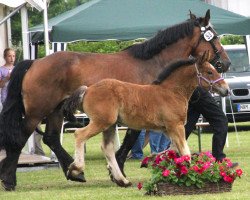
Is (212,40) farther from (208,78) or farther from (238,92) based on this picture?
(238,92)

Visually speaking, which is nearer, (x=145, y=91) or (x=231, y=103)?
(x=145, y=91)

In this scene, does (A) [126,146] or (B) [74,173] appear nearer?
(B) [74,173]

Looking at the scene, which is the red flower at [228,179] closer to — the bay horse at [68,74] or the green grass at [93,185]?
the green grass at [93,185]

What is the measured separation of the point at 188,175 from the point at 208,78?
1292 mm

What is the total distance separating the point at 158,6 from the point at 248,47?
1834 millimetres

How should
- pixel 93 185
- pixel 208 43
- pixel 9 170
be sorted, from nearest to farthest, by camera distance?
pixel 9 170, pixel 93 185, pixel 208 43

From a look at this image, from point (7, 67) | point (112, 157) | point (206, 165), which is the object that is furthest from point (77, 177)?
point (7, 67)

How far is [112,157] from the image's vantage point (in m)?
10.6

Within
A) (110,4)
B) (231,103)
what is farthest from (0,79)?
(231,103)

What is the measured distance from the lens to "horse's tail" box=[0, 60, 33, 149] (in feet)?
36.8

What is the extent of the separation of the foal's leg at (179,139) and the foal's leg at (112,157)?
2.83 feet

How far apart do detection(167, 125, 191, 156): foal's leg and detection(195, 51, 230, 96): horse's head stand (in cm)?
59

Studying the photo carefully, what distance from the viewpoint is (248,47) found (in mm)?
16266

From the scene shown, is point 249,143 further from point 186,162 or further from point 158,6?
point 186,162
